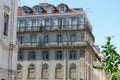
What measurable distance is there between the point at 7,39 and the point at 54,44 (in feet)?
122

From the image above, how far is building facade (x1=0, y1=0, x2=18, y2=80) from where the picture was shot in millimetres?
25438

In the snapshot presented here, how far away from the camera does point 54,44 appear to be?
63.6 metres

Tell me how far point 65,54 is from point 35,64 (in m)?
5.98

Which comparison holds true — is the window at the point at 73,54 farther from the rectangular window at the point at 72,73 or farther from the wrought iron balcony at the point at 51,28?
the wrought iron balcony at the point at 51,28

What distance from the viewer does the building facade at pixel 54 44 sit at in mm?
62312

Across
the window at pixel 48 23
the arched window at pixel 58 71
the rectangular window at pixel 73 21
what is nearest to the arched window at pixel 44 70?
the arched window at pixel 58 71

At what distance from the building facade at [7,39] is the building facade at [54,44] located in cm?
3518

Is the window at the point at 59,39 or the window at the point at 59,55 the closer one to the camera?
the window at the point at 59,55

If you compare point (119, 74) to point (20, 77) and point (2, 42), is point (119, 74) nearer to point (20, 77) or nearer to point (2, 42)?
point (2, 42)

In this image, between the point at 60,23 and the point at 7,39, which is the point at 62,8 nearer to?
the point at 60,23

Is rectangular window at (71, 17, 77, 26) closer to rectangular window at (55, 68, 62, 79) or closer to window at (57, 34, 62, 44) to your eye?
window at (57, 34, 62, 44)

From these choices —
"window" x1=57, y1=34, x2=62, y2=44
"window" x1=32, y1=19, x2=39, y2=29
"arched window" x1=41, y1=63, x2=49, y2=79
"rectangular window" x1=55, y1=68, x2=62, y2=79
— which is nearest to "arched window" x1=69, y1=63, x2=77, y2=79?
"rectangular window" x1=55, y1=68, x2=62, y2=79

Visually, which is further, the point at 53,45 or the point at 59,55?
the point at 53,45

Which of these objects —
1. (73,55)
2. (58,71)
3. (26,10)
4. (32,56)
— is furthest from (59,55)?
(26,10)
